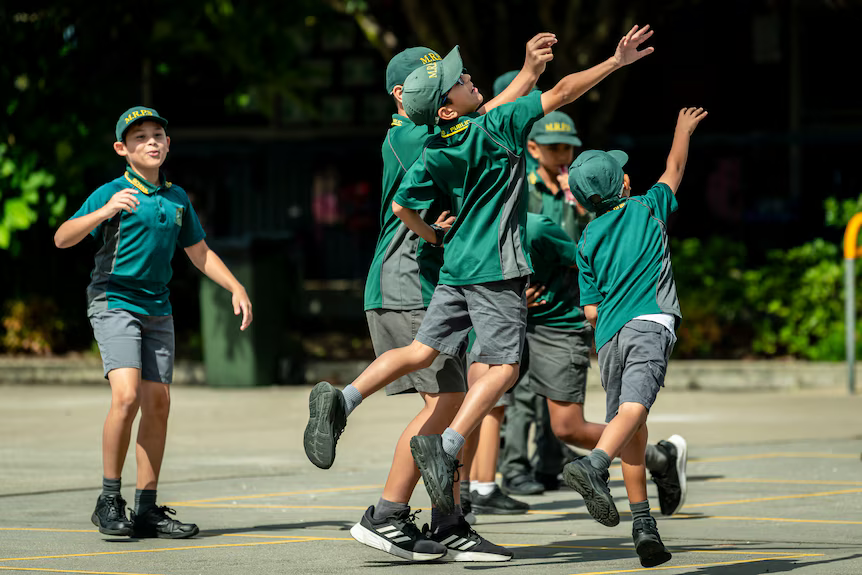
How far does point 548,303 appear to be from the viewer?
775 cm

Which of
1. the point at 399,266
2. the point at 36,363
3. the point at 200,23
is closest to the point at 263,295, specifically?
the point at 36,363

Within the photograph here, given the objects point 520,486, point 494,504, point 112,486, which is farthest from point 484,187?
point 520,486

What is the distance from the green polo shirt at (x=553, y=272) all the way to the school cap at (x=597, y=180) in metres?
1.18

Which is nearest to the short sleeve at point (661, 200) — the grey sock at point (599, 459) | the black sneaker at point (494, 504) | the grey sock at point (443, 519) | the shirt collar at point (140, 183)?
the grey sock at point (599, 459)

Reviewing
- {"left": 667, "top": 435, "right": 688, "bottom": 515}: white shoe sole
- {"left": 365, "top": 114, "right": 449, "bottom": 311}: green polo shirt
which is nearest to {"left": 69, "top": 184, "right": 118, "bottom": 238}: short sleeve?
{"left": 365, "top": 114, "right": 449, "bottom": 311}: green polo shirt

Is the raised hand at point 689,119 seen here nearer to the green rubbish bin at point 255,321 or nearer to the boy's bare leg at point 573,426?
the boy's bare leg at point 573,426

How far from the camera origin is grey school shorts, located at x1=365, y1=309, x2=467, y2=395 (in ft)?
21.3

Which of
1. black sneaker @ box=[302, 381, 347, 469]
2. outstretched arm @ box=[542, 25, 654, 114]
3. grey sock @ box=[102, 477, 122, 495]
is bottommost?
grey sock @ box=[102, 477, 122, 495]

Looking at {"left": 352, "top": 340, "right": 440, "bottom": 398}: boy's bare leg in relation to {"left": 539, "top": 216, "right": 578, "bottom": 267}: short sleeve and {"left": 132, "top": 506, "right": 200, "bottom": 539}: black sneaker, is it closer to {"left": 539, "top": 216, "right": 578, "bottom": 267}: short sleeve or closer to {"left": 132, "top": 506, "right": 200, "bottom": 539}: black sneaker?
{"left": 132, "top": 506, "right": 200, "bottom": 539}: black sneaker

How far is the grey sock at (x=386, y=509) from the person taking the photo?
249 inches

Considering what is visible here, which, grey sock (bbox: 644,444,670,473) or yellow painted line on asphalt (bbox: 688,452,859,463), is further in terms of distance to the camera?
yellow painted line on asphalt (bbox: 688,452,859,463)

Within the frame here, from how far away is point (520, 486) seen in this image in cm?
838

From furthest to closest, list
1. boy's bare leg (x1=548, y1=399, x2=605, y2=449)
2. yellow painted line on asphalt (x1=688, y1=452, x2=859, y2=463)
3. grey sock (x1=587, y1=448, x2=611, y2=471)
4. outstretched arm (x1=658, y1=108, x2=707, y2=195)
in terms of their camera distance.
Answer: yellow painted line on asphalt (x1=688, y1=452, x2=859, y2=463), boy's bare leg (x1=548, y1=399, x2=605, y2=449), outstretched arm (x1=658, y1=108, x2=707, y2=195), grey sock (x1=587, y1=448, x2=611, y2=471)

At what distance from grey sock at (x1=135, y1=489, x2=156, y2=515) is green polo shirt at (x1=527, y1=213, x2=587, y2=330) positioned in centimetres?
210
